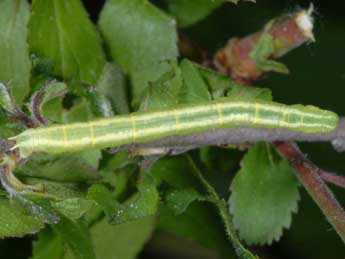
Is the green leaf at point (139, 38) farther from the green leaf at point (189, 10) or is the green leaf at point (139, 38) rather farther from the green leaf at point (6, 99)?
the green leaf at point (6, 99)

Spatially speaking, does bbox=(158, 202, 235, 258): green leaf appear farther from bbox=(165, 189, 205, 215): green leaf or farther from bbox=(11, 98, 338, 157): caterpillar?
bbox=(11, 98, 338, 157): caterpillar

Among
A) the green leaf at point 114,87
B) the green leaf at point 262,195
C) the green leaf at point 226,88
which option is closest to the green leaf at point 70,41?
the green leaf at point 114,87

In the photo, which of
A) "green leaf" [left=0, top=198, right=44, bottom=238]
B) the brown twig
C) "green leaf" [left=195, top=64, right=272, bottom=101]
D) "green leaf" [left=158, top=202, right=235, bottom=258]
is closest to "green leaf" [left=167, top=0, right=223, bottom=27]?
the brown twig

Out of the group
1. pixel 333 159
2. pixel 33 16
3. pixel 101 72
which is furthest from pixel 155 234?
pixel 33 16

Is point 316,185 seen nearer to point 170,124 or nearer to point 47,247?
point 170,124

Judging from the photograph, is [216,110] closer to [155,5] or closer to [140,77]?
[140,77]
